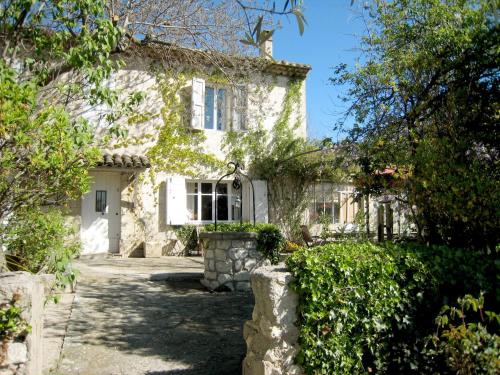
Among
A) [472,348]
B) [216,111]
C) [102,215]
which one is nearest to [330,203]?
[216,111]

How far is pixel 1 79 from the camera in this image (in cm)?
357

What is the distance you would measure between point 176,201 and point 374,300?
976 cm

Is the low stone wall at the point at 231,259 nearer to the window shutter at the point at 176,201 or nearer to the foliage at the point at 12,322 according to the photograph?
the window shutter at the point at 176,201

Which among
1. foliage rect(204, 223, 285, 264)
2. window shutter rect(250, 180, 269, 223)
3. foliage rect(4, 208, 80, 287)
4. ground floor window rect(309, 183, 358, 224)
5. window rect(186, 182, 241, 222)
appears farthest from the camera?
ground floor window rect(309, 183, 358, 224)

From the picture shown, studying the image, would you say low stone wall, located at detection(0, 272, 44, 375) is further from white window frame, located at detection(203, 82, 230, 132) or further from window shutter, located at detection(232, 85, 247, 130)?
white window frame, located at detection(203, 82, 230, 132)

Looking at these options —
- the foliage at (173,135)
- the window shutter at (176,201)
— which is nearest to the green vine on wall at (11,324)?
the window shutter at (176,201)

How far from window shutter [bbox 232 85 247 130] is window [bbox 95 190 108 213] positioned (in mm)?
4251

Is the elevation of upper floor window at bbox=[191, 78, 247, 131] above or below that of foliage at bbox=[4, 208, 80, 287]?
above

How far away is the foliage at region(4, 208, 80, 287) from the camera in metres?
4.39

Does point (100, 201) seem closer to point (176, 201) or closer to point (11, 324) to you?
point (176, 201)

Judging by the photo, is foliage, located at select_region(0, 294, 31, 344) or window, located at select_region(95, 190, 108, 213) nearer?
foliage, located at select_region(0, 294, 31, 344)

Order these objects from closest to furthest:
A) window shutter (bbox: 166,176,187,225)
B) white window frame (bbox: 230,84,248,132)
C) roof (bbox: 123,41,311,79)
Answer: roof (bbox: 123,41,311,79)
white window frame (bbox: 230,84,248,132)
window shutter (bbox: 166,176,187,225)

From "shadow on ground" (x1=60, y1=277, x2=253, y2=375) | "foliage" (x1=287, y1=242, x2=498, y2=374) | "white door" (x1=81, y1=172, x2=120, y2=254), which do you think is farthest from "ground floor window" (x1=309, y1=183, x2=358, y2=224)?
"foliage" (x1=287, y1=242, x2=498, y2=374)

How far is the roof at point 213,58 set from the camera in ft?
33.0
